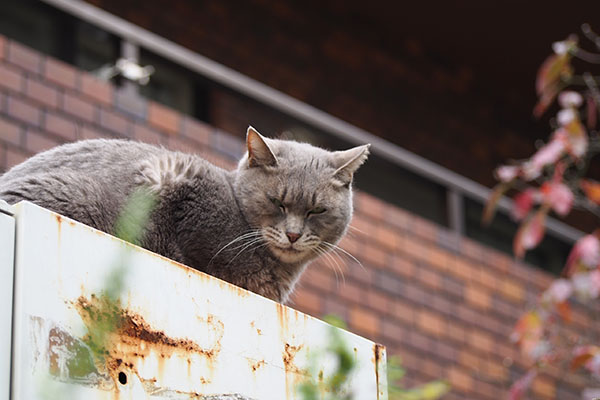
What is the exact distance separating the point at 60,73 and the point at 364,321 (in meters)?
2.29

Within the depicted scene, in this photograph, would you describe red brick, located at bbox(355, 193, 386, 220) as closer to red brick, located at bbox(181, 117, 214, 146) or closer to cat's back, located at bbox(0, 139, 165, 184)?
red brick, located at bbox(181, 117, 214, 146)

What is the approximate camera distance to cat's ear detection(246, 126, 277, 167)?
10.3 ft

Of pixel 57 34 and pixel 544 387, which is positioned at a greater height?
pixel 57 34

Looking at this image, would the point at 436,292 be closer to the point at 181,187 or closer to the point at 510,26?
the point at 510,26

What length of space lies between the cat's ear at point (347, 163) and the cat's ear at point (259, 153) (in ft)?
0.71

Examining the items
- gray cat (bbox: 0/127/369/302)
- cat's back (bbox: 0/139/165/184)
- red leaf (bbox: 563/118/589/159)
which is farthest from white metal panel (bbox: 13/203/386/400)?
Result: red leaf (bbox: 563/118/589/159)

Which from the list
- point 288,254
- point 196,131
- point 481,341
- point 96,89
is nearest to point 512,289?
point 481,341

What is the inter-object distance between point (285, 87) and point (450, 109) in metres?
1.82

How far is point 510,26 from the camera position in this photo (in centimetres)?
812

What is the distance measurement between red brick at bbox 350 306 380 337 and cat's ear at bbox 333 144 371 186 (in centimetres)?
267

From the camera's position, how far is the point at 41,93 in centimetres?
481

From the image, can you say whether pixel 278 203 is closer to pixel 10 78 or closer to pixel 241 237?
pixel 241 237

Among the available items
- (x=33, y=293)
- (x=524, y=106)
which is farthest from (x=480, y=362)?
(x=33, y=293)

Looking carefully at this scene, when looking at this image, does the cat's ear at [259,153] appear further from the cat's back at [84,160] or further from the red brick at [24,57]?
the red brick at [24,57]
